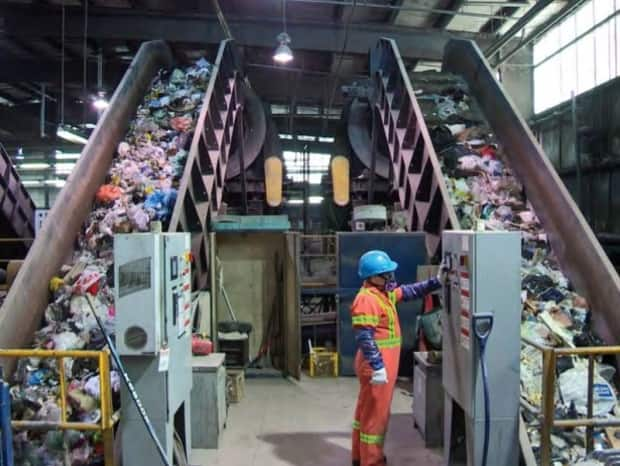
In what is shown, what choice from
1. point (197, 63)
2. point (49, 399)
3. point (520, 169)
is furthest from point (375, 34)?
point (49, 399)

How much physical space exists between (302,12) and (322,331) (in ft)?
19.3

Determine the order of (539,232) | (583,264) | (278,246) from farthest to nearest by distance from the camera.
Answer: (278,246)
(539,232)
(583,264)

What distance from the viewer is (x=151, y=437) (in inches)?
→ 121

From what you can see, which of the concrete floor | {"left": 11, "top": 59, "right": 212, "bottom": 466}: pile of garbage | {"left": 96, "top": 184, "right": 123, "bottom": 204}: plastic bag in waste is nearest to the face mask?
the concrete floor

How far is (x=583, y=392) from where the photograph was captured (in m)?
3.71

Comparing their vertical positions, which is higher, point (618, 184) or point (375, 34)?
point (375, 34)

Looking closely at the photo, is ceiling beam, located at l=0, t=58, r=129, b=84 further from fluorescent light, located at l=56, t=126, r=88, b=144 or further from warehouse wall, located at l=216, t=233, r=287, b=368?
warehouse wall, located at l=216, t=233, r=287, b=368

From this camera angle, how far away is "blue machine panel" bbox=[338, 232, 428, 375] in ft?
20.1

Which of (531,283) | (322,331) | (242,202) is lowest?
(322,331)

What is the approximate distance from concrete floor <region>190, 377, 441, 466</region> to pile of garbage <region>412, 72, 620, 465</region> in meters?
0.99

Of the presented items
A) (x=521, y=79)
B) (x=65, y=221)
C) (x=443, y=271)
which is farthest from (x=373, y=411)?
(x=521, y=79)

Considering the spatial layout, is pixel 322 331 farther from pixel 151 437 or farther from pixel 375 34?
pixel 375 34

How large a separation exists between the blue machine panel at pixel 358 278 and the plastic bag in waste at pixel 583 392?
2.39 meters

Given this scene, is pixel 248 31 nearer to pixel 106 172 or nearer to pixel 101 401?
pixel 106 172
